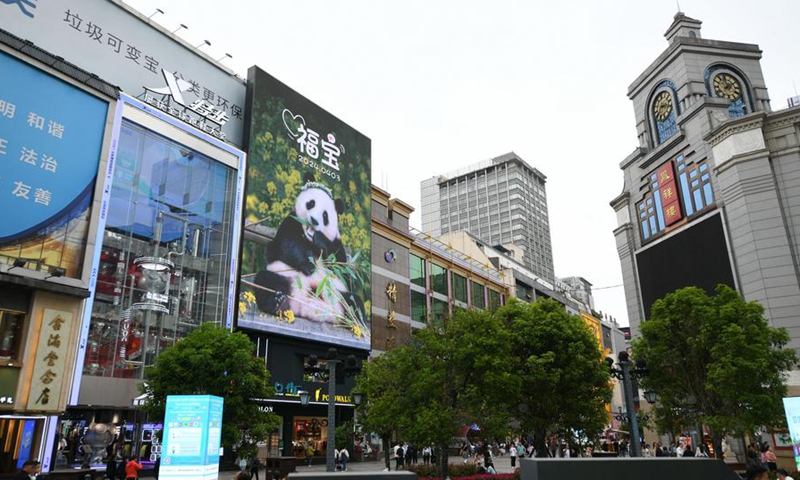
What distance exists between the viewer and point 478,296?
65250 millimetres

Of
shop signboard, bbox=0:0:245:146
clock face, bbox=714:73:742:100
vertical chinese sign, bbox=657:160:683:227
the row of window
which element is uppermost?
clock face, bbox=714:73:742:100

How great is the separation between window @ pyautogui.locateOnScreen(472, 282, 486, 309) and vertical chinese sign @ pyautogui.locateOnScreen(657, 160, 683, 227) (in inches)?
985

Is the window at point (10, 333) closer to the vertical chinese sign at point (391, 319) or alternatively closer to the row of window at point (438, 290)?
the vertical chinese sign at point (391, 319)

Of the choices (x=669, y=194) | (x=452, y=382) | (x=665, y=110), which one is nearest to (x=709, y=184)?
(x=669, y=194)

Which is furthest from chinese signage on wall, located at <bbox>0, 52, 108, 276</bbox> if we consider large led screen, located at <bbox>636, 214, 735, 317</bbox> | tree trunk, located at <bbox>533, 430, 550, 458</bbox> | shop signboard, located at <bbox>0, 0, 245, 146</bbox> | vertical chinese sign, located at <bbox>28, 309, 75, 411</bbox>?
large led screen, located at <bbox>636, 214, 735, 317</bbox>

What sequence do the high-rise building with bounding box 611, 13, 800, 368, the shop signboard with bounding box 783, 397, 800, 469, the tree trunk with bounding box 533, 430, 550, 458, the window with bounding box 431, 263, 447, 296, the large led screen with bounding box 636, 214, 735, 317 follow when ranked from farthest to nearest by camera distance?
the window with bounding box 431, 263, 447, 296, the large led screen with bounding box 636, 214, 735, 317, the high-rise building with bounding box 611, 13, 800, 368, the tree trunk with bounding box 533, 430, 550, 458, the shop signboard with bounding box 783, 397, 800, 469

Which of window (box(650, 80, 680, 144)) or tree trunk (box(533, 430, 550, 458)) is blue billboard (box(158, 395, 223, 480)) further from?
window (box(650, 80, 680, 144))

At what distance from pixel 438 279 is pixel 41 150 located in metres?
39.6

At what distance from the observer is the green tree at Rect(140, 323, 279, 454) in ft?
76.8

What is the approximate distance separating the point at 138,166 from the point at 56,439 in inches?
569

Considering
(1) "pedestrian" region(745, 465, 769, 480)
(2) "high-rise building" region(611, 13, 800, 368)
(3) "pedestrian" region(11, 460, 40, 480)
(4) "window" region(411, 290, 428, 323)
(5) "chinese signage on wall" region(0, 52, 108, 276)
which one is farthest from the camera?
(4) "window" region(411, 290, 428, 323)

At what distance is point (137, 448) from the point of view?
1127 inches

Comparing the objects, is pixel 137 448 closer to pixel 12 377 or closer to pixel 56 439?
pixel 56 439

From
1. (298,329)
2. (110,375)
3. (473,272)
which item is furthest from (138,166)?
(473,272)
